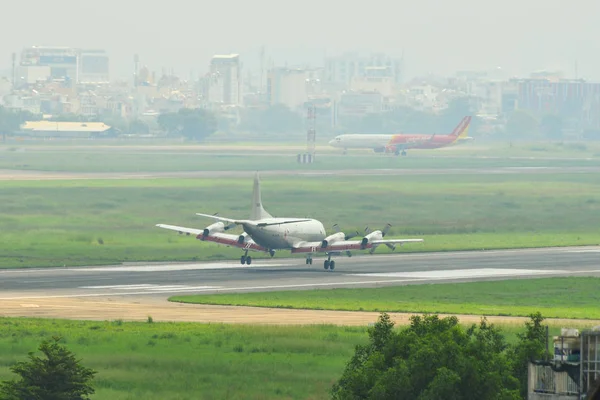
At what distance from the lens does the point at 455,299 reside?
100 meters

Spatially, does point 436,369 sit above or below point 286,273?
above

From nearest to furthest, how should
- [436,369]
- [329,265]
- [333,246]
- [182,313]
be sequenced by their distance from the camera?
[436,369] < [182,313] < [333,246] < [329,265]

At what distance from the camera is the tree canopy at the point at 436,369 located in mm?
44906

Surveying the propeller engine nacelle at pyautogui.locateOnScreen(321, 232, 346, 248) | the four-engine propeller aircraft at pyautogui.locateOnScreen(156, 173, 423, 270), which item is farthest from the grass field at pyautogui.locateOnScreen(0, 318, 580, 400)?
the propeller engine nacelle at pyautogui.locateOnScreen(321, 232, 346, 248)

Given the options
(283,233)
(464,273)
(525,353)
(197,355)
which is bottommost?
(464,273)

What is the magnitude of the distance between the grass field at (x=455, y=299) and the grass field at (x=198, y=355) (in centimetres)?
1203

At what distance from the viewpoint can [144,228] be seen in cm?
16362

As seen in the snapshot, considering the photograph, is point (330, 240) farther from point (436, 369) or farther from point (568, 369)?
point (568, 369)

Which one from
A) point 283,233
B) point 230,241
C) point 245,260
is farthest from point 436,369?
point 245,260

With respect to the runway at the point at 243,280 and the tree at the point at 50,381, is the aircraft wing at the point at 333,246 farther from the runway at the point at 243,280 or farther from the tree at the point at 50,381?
the tree at the point at 50,381

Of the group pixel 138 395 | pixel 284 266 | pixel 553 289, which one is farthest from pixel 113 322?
pixel 284 266

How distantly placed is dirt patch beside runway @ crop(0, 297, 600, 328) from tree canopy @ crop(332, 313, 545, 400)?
3380 cm

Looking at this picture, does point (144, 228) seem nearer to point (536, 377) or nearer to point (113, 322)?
point (113, 322)

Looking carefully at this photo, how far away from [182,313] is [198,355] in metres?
19.7
